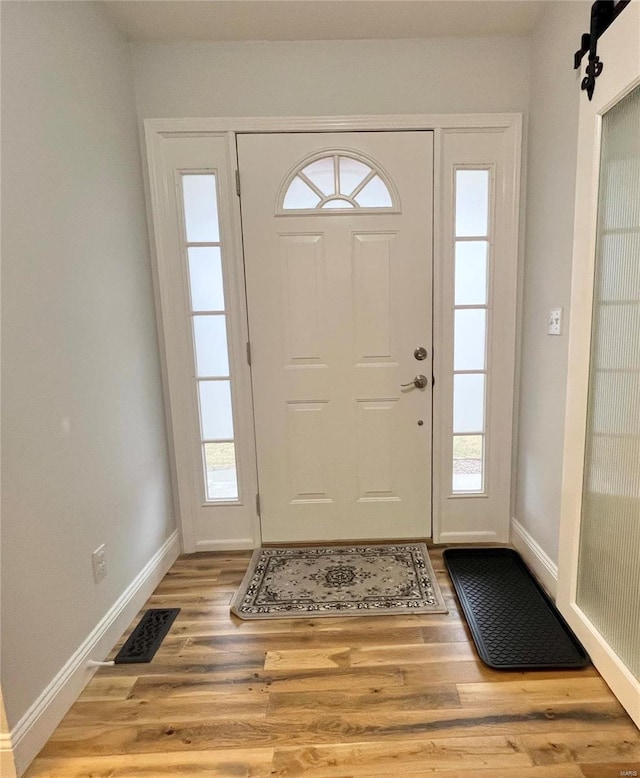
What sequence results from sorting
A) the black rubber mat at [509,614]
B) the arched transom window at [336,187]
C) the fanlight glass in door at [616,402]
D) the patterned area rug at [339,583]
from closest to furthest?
the fanlight glass in door at [616,402] < the black rubber mat at [509,614] < the patterned area rug at [339,583] < the arched transom window at [336,187]

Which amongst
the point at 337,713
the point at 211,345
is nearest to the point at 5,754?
the point at 337,713

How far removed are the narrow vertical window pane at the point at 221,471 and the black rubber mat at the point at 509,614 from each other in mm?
1207

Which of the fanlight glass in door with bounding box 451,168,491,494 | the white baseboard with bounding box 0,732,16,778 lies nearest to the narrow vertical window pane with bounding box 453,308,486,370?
the fanlight glass in door with bounding box 451,168,491,494

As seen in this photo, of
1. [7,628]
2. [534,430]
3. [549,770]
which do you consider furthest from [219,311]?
[549,770]

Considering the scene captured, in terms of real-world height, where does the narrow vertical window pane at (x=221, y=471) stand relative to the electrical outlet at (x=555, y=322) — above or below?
below

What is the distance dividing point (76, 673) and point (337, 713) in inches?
35.8

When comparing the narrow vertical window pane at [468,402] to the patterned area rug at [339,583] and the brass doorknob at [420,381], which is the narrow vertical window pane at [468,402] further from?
the patterned area rug at [339,583]

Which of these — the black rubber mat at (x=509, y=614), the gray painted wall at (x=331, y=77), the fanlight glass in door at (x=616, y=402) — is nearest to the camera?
the fanlight glass in door at (x=616, y=402)

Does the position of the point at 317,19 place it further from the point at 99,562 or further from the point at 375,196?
the point at 99,562

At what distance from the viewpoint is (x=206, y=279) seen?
2293 millimetres

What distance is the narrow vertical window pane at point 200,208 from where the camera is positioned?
7.28 ft

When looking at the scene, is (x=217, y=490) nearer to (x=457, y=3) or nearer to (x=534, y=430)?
(x=534, y=430)

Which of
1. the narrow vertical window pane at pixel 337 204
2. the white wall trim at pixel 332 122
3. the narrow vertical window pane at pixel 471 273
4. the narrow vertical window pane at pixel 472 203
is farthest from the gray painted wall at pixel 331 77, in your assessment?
the narrow vertical window pane at pixel 471 273

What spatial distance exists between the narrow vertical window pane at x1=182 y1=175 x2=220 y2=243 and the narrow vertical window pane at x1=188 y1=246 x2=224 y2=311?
61mm
